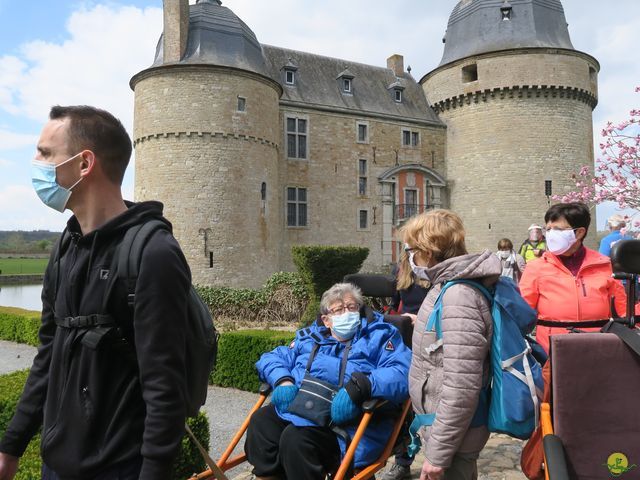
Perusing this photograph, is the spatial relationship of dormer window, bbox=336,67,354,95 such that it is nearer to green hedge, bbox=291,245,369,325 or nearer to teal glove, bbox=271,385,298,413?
green hedge, bbox=291,245,369,325

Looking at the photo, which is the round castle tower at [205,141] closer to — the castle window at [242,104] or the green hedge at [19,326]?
the castle window at [242,104]

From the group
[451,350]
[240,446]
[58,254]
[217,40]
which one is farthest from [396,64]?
[58,254]

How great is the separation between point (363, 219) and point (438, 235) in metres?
21.1

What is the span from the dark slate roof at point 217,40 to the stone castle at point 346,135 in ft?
0.18

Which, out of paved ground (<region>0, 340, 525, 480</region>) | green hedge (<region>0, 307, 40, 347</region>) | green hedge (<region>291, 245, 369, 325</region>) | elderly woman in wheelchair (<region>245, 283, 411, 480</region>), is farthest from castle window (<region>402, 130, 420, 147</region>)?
elderly woman in wheelchair (<region>245, 283, 411, 480</region>)

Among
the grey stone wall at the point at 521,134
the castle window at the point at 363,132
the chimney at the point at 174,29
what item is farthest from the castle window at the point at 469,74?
the chimney at the point at 174,29

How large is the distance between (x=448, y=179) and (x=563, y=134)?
5.30 metres

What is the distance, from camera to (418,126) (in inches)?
979

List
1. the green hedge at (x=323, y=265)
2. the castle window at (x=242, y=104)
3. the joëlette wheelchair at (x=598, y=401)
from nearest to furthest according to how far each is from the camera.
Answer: the joëlette wheelchair at (x=598, y=401) < the green hedge at (x=323, y=265) < the castle window at (x=242, y=104)

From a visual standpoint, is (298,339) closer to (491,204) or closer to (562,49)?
(491,204)

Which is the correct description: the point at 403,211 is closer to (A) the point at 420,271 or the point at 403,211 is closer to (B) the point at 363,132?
(B) the point at 363,132

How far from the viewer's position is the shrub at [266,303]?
12.4m

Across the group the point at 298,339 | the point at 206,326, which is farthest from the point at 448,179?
the point at 206,326

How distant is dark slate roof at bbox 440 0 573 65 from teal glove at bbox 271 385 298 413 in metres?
23.2
